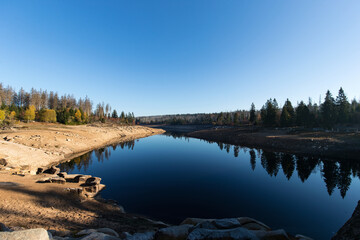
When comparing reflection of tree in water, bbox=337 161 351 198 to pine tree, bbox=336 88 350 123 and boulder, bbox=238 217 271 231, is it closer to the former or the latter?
boulder, bbox=238 217 271 231

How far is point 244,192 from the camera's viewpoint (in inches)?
545

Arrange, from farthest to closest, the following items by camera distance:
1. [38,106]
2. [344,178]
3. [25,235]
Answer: [38,106] < [344,178] < [25,235]

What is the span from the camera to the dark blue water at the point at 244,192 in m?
10.3

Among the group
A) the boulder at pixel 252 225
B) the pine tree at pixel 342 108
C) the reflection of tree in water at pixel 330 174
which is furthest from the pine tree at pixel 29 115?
the pine tree at pixel 342 108

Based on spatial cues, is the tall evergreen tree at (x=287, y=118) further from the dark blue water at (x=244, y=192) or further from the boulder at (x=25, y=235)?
the boulder at (x=25, y=235)

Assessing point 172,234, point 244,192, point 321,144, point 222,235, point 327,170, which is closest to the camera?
point 222,235

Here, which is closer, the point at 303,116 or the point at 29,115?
the point at 303,116

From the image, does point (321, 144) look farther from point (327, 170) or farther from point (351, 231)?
point (351, 231)

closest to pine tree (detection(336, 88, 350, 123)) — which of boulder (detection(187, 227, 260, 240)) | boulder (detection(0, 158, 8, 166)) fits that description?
boulder (detection(187, 227, 260, 240))

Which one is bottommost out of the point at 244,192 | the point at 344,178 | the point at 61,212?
the point at 244,192

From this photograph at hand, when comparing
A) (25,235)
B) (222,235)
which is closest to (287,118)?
(222,235)

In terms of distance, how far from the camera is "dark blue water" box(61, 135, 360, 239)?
10.3 meters

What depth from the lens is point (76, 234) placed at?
592cm

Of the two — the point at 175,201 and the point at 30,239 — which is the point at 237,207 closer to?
the point at 175,201
